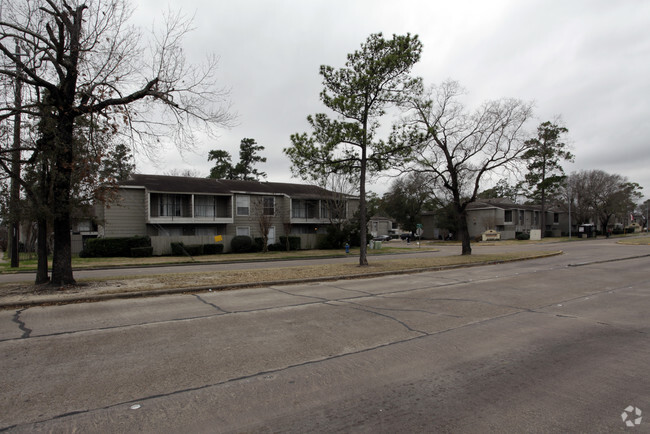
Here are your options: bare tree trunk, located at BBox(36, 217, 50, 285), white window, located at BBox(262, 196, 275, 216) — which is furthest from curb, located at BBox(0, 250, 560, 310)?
white window, located at BBox(262, 196, 275, 216)

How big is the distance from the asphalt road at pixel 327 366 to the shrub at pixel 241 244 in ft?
80.5

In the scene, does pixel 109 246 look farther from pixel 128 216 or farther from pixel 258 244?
pixel 258 244

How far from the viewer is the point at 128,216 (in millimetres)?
31578

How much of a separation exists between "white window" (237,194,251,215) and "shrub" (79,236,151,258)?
9.38m

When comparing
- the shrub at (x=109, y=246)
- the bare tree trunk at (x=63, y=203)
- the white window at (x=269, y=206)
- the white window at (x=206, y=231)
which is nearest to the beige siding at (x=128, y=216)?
the shrub at (x=109, y=246)

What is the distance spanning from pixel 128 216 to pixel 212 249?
288 inches

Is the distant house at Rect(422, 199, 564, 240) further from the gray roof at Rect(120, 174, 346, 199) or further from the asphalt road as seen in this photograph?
the asphalt road

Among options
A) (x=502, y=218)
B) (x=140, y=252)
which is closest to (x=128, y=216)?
(x=140, y=252)

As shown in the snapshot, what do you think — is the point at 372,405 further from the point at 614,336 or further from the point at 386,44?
the point at 386,44

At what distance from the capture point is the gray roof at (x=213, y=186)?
32.9 metres

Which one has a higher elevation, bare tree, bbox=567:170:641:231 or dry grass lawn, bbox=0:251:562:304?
bare tree, bbox=567:170:641:231

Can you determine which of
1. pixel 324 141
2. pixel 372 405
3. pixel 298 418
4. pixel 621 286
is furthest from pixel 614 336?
pixel 324 141

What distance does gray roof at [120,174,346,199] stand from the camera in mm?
32906

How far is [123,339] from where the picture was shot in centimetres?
608
